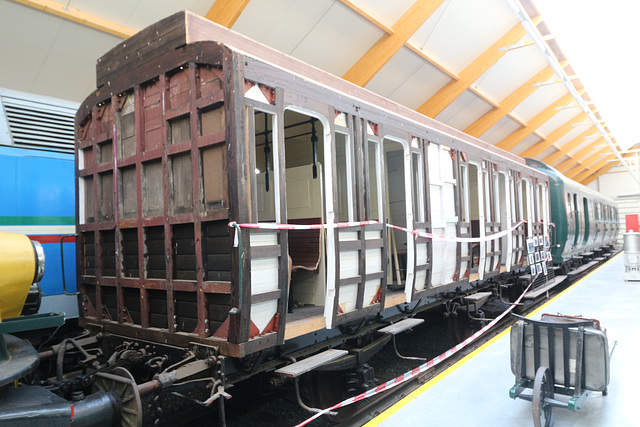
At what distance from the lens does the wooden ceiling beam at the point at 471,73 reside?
1333 cm

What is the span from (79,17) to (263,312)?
21.8ft

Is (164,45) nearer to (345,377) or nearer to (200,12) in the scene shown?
(345,377)

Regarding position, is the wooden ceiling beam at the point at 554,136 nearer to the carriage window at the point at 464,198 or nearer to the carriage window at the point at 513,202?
the carriage window at the point at 513,202

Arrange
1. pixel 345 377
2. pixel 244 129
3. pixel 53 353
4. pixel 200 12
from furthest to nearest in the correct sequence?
pixel 200 12 → pixel 345 377 → pixel 53 353 → pixel 244 129

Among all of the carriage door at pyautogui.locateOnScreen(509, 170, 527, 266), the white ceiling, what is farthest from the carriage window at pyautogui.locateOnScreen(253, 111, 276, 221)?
the carriage door at pyautogui.locateOnScreen(509, 170, 527, 266)

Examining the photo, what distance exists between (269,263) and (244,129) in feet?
3.21

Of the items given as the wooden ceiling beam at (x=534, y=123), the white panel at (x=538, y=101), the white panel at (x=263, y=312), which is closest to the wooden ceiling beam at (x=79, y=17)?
the white panel at (x=263, y=312)

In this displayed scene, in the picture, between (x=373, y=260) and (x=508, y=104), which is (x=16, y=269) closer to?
(x=373, y=260)

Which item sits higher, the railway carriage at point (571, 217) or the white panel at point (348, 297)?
the railway carriage at point (571, 217)

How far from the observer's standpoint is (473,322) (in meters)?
6.90

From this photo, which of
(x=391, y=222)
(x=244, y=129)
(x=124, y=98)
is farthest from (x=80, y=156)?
(x=391, y=222)

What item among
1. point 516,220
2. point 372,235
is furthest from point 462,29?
point 372,235

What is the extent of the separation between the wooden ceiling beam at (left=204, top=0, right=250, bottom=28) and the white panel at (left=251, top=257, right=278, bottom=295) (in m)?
6.17

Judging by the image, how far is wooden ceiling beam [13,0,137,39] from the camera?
6.95m
